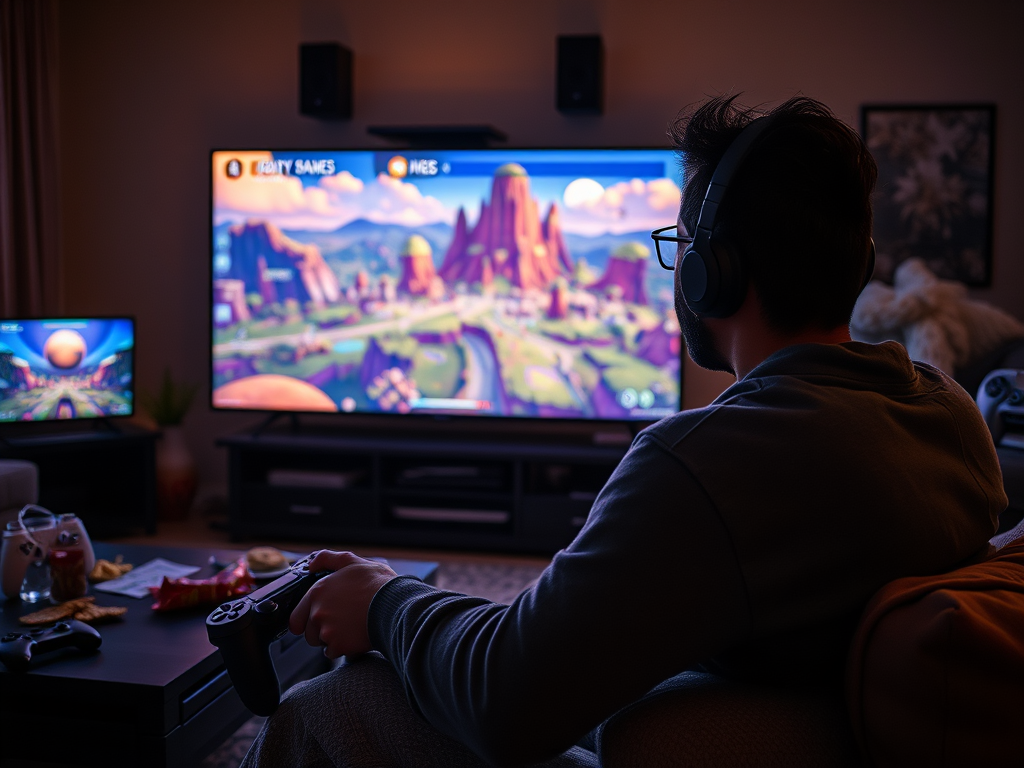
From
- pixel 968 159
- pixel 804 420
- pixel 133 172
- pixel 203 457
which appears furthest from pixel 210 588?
pixel 968 159

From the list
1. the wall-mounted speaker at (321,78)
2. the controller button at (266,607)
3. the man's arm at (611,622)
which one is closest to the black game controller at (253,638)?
the controller button at (266,607)

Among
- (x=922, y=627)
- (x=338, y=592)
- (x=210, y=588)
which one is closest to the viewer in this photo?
(x=922, y=627)

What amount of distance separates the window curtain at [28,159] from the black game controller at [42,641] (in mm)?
2823

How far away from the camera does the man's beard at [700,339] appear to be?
39.7 inches

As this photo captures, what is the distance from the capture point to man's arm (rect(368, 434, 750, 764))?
675 mm

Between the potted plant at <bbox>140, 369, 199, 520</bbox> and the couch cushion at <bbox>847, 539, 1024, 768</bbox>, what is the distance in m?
3.76

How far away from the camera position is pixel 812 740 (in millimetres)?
718

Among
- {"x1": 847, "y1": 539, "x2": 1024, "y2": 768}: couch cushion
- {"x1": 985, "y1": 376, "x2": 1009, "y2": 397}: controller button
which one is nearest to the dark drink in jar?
{"x1": 847, "y1": 539, "x2": 1024, "y2": 768}: couch cushion

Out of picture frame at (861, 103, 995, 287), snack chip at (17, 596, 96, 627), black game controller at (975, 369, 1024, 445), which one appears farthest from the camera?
picture frame at (861, 103, 995, 287)

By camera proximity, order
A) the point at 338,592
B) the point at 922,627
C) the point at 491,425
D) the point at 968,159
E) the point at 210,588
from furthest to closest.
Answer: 1. the point at 491,425
2. the point at 968,159
3. the point at 210,588
4. the point at 338,592
5. the point at 922,627

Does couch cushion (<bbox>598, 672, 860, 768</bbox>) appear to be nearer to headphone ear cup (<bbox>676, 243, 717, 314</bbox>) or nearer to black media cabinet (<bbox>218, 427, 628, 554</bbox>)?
headphone ear cup (<bbox>676, 243, 717, 314</bbox>)

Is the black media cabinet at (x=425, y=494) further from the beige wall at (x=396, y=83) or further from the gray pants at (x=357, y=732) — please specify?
the gray pants at (x=357, y=732)

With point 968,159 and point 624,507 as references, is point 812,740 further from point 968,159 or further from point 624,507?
point 968,159

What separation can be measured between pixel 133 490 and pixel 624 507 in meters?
3.66
